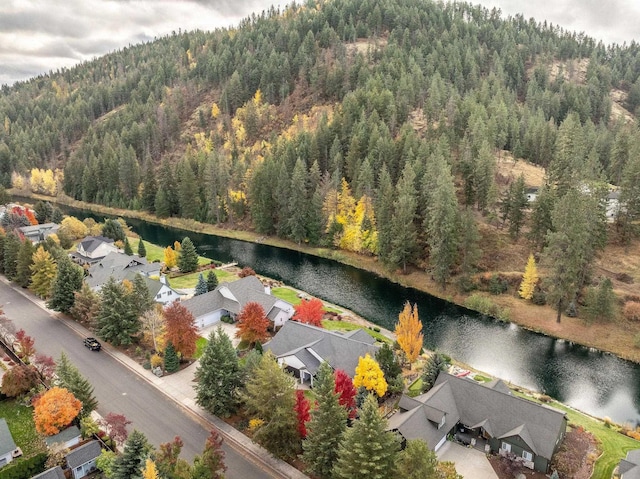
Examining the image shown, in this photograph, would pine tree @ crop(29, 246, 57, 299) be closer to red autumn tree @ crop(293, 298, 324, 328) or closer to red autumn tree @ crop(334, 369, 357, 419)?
red autumn tree @ crop(293, 298, 324, 328)

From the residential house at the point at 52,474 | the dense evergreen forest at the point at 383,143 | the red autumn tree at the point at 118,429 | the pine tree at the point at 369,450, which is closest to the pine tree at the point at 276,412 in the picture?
the pine tree at the point at 369,450

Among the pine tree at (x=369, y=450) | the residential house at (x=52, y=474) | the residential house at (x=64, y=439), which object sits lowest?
the residential house at (x=64, y=439)

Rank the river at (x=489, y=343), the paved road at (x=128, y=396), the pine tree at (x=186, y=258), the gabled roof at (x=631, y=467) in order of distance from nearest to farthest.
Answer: the gabled roof at (x=631, y=467), the paved road at (x=128, y=396), the river at (x=489, y=343), the pine tree at (x=186, y=258)

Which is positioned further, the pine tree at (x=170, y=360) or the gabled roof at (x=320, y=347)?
the pine tree at (x=170, y=360)

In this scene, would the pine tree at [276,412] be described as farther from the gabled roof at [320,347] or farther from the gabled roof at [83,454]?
the gabled roof at [83,454]

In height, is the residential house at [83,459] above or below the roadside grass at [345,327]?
above

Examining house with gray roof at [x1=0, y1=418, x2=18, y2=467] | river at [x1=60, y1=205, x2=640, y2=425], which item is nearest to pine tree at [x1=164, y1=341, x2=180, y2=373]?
house with gray roof at [x1=0, y1=418, x2=18, y2=467]

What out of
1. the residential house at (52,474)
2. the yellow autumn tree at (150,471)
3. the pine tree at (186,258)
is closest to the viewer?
the yellow autumn tree at (150,471)
